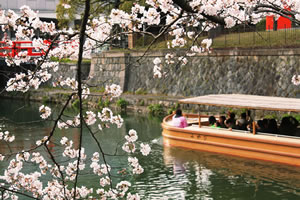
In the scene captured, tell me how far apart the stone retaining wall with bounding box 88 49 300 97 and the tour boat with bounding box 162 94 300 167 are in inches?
130

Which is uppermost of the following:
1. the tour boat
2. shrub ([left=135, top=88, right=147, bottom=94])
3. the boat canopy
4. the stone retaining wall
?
the stone retaining wall

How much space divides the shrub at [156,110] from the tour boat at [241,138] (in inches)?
230

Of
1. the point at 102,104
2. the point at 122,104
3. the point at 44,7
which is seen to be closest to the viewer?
the point at 122,104

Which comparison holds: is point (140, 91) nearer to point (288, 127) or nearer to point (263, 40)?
point (263, 40)

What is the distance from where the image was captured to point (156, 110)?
74.3 ft

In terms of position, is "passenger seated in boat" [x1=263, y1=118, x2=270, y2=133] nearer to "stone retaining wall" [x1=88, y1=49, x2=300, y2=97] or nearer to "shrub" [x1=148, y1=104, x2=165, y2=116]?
"stone retaining wall" [x1=88, y1=49, x2=300, y2=97]

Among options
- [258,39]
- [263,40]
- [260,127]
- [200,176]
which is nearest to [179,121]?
[260,127]

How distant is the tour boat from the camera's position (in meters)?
13.3

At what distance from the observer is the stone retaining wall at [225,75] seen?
20.0m

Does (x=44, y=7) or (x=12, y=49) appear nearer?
(x=12, y=49)

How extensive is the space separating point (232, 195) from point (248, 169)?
226 cm

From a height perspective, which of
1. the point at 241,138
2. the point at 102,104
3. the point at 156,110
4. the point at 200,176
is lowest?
the point at 200,176

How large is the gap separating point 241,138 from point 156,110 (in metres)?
8.81

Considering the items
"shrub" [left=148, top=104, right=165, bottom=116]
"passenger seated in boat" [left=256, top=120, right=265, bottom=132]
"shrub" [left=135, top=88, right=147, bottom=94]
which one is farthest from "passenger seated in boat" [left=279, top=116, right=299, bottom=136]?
"shrub" [left=135, top=88, right=147, bottom=94]
